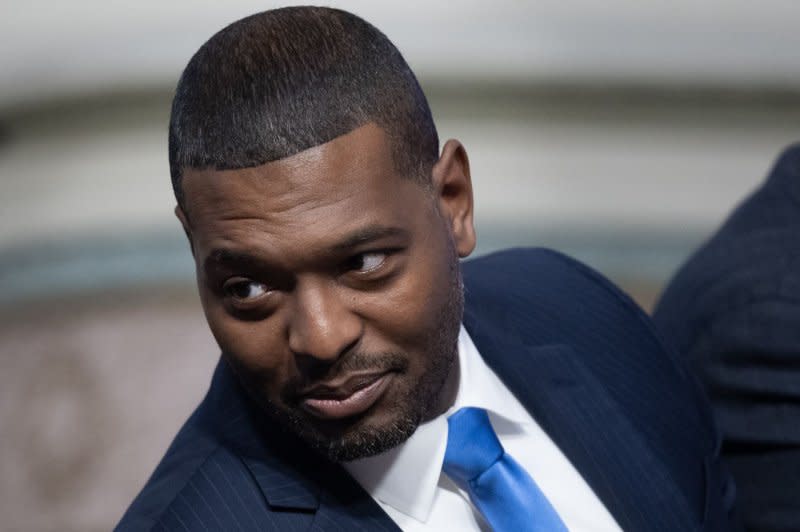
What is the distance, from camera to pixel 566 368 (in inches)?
83.0

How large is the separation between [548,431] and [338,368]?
0.49 m

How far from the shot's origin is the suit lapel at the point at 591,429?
1.97 meters

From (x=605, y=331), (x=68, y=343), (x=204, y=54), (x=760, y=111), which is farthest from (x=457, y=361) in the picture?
(x=760, y=111)

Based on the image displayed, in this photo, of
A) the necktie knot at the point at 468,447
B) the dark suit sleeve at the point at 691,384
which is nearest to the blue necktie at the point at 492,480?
the necktie knot at the point at 468,447

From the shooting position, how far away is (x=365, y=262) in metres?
1.62

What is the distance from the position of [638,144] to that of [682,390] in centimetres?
294

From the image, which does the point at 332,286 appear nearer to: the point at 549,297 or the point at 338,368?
the point at 338,368

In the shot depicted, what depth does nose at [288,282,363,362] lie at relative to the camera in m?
1.57

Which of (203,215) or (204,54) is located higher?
(204,54)

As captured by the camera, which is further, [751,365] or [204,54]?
[751,365]

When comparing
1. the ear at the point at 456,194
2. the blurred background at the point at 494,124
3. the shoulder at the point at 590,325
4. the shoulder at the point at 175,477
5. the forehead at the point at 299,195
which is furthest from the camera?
the blurred background at the point at 494,124

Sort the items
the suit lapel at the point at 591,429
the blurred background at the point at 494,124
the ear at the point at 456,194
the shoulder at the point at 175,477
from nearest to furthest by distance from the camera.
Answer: the shoulder at the point at 175,477
the ear at the point at 456,194
the suit lapel at the point at 591,429
the blurred background at the point at 494,124

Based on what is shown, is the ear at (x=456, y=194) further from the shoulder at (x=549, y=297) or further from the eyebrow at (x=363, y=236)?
the shoulder at (x=549, y=297)

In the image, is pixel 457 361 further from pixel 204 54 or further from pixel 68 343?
pixel 68 343
